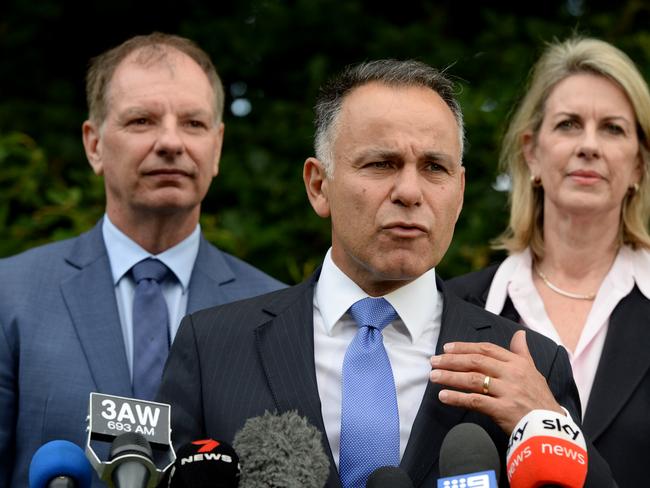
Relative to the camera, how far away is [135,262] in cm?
409

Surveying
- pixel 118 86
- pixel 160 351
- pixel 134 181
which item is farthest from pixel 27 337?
pixel 118 86

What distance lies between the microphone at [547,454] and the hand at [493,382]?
240 mm

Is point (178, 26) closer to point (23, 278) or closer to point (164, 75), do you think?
point (164, 75)

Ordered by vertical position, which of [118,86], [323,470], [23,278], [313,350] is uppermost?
[118,86]

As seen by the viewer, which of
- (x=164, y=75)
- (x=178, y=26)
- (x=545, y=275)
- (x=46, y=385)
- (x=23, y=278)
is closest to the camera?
(x=46, y=385)

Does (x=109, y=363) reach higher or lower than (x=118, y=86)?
lower

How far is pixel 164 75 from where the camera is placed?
4227 millimetres

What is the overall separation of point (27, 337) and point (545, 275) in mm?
2028

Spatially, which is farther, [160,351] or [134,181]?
[134,181]

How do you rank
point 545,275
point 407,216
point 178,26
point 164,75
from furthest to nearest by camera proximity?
point 178,26 → point 545,275 → point 164,75 → point 407,216

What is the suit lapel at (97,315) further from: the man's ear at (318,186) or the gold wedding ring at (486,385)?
the gold wedding ring at (486,385)

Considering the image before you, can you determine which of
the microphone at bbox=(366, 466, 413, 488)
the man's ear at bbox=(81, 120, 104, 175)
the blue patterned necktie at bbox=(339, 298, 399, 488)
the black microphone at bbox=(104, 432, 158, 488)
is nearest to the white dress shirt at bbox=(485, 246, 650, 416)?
the blue patterned necktie at bbox=(339, 298, 399, 488)

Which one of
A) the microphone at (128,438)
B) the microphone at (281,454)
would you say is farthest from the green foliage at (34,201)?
the microphone at (281,454)

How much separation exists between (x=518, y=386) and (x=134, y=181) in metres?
1.90
